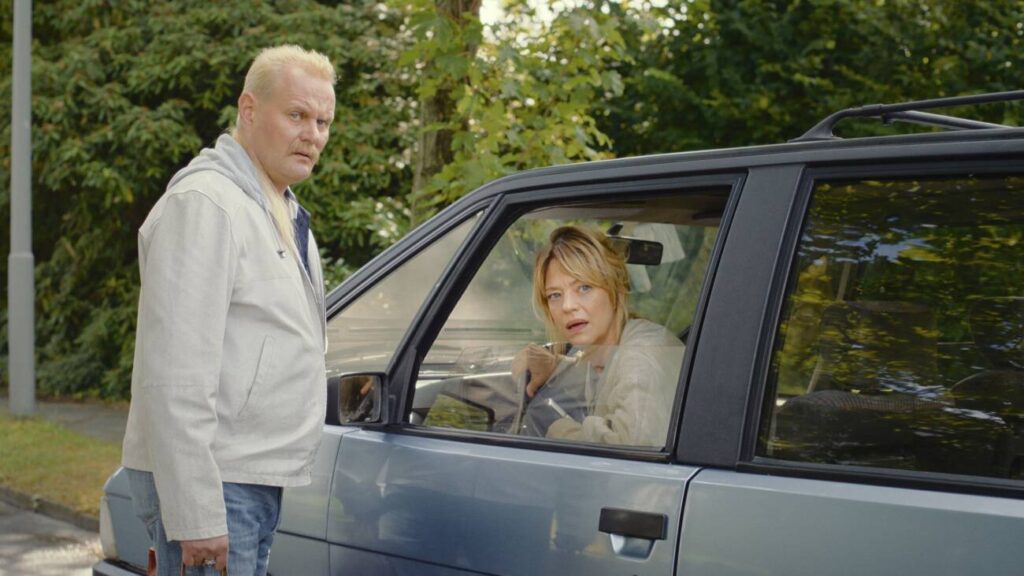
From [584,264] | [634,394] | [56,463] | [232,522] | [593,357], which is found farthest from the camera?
[56,463]

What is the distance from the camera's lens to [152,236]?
2.52 m

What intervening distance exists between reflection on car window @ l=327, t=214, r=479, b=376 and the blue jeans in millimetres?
587

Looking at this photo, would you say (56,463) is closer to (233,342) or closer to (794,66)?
(794,66)

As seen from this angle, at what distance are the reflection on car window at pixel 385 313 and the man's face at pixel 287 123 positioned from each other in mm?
461

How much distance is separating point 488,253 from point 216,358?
798 millimetres

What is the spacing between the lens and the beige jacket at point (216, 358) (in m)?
2.41

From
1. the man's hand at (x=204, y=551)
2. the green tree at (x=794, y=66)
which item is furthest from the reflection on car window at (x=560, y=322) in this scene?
the green tree at (x=794, y=66)

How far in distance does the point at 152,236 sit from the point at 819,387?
4.40 ft

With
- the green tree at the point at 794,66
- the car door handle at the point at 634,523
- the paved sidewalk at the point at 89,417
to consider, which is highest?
the green tree at the point at 794,66

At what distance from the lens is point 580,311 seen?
302 cm

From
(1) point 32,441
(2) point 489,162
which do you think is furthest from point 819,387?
(1) point 32,441

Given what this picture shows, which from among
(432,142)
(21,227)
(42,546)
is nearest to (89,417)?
(21,227)

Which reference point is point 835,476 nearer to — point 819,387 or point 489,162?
point 819,387

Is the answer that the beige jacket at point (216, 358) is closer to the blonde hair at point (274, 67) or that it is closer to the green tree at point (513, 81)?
the blonde hair at point (274, 67)
